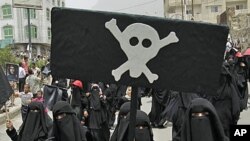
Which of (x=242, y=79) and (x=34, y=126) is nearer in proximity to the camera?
(x=34, y=126)

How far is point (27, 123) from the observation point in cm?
587

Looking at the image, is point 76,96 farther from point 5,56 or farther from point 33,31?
point 33,31

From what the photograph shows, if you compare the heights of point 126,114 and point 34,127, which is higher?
point 126,114

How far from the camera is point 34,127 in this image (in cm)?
587

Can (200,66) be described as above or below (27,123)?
above

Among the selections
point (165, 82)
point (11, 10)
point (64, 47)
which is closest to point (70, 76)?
point (64, 47)

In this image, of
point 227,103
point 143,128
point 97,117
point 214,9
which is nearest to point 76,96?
point 97,117

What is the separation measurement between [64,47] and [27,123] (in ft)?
9.57

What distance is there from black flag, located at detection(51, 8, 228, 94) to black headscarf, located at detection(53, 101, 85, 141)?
1.98m

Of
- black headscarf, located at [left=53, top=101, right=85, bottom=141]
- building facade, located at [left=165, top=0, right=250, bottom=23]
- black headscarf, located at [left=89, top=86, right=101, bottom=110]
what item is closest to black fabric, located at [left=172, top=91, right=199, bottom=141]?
black headscarf, located at [left=89, top=86, right=101, bottom=110]

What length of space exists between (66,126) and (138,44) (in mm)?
2203

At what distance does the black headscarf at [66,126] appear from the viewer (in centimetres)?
506

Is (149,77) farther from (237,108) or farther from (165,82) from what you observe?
(237,108)

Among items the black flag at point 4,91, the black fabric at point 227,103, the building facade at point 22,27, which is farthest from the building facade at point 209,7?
the black flag at point 4,91
